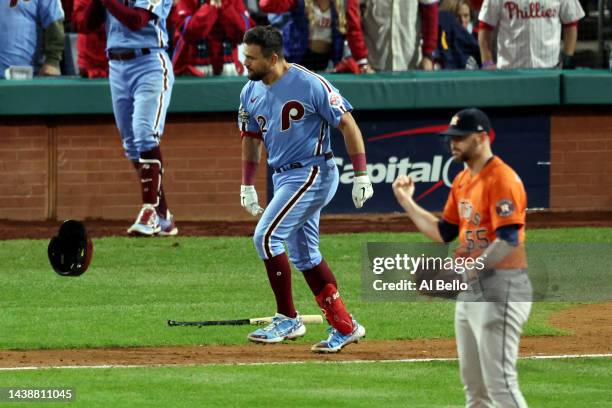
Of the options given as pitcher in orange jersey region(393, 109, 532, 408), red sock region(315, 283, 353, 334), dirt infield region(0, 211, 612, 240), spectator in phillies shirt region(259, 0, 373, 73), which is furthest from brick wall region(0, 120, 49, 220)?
pitcher in orange jersey region(393, 109, 532, 408)

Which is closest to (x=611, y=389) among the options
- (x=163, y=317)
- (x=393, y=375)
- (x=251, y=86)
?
(x=393, y=375)

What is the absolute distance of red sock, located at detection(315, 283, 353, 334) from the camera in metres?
9.88

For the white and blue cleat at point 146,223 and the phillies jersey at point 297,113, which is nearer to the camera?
the phillies jersey at point 297,113

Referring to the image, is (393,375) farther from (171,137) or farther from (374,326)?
(171,137)

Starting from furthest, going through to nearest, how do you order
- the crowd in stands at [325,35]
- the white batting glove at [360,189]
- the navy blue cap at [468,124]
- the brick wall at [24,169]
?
the brick wall at [24,169] < the crowd in stands at [325,35] < the white batting glove at [360,189] < the navy blue cap at [468,124]

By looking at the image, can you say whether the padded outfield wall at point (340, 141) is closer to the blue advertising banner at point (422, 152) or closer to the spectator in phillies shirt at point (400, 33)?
the blue advertising banner at point (422, 152)

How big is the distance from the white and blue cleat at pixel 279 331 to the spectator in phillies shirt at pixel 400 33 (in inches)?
277

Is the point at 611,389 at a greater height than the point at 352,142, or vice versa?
the point at 352,142

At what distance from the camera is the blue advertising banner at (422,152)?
17.0 metres

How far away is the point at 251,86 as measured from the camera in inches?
403

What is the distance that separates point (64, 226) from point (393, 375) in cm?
361

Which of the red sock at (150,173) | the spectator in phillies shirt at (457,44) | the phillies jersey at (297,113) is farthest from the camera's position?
the spectator in phillies shirt at (457,44)

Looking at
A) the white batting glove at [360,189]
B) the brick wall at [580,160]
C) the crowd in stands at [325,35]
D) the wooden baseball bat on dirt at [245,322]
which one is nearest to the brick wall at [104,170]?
the crowd in stands at [325,35]

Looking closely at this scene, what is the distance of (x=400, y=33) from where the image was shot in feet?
55.1
